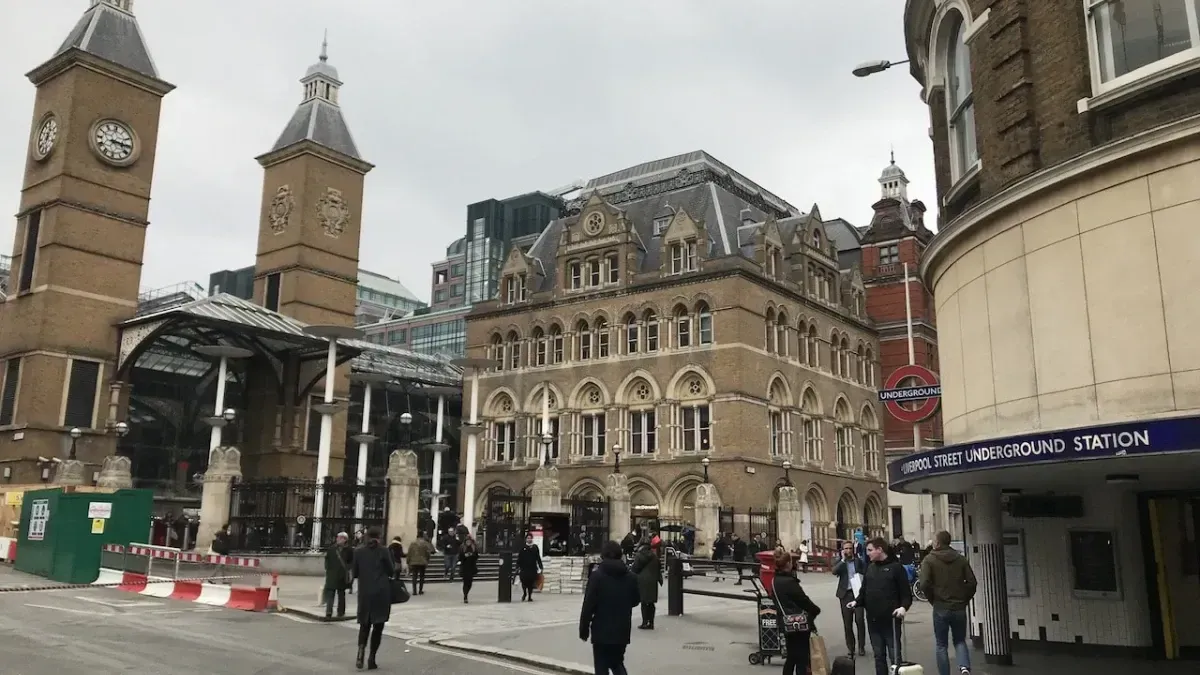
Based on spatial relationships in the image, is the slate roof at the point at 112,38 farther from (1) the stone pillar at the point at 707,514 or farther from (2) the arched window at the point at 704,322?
(1) the stone pillar at the point at 707,514

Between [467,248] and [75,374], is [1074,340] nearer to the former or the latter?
[75,374]

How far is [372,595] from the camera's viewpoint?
12156mm

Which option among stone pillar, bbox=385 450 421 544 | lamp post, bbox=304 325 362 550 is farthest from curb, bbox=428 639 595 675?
lamp post, bbox=304 325 362 550

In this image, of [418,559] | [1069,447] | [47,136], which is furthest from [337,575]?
[47,136]

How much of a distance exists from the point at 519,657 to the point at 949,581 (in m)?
5.93

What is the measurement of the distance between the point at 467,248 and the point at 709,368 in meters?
81.7

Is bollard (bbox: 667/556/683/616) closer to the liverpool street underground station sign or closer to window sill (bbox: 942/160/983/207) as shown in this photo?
the liverpool street underground station sign

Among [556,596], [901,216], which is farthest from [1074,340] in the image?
[901,216]

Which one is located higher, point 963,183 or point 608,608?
point 963,183

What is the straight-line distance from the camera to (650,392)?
46781mm

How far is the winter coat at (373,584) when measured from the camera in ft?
39.8

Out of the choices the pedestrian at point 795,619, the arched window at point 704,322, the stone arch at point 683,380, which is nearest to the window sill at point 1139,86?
the pedestrian at point 795,619

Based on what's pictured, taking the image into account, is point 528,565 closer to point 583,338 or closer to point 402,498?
point 402,498

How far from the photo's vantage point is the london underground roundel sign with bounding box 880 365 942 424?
17.0 metres
